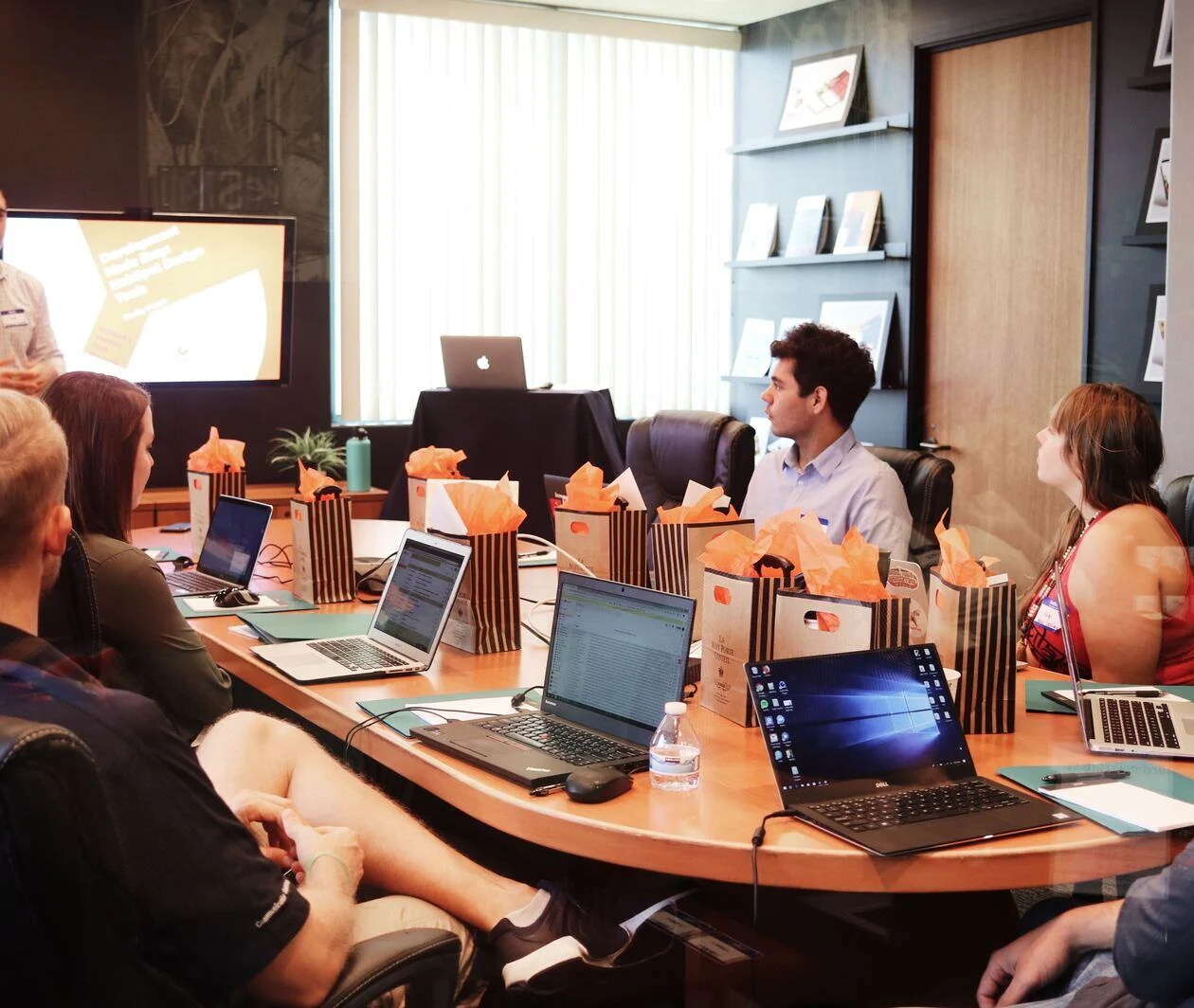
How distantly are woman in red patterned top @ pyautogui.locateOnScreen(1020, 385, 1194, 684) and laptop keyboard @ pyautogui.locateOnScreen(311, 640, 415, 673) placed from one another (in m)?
1.18

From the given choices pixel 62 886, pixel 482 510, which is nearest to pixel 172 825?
pixel 62 886

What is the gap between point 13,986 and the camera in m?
1.03

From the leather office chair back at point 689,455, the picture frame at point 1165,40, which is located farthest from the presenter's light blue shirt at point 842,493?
the picture frame at point 1165,40

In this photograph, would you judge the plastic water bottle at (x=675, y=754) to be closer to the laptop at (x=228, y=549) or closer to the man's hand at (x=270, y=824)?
the man's hand at (x=270, y=824)

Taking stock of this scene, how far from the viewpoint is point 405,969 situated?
1.38 metres

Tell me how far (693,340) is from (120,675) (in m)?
3.81

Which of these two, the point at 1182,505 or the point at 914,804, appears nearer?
the point at 914,804

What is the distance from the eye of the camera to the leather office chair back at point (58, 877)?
97 centimetres

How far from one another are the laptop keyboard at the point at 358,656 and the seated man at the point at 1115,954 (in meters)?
1.13

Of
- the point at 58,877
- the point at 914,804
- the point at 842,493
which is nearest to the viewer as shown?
the point at 58,877

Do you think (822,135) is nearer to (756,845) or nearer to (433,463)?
(433,463)

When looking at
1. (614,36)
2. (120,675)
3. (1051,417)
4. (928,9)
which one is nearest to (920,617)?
(1051,417)

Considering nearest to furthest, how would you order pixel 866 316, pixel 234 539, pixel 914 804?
pixel 914 804
pixel 234 539
pixel 866 316

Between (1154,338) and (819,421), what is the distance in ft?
2.85
